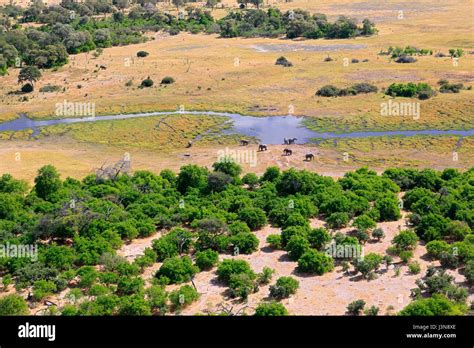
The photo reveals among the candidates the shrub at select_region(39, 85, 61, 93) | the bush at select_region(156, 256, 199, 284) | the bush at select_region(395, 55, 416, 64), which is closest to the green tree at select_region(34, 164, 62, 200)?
the bush at select_region(156, 256, 199, 284)

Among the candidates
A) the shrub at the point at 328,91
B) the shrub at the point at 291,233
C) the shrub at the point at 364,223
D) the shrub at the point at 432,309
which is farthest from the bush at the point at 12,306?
the shrub at the point at 328,91

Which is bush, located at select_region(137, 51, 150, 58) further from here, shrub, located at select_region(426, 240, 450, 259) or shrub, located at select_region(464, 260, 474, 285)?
shrub, located at select_region(464, 260, 474, 285)

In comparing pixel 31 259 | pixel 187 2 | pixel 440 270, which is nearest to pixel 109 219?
pixel 31 259

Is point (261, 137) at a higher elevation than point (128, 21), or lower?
lower

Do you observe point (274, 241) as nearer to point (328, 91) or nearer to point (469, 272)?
point (469, 272)
